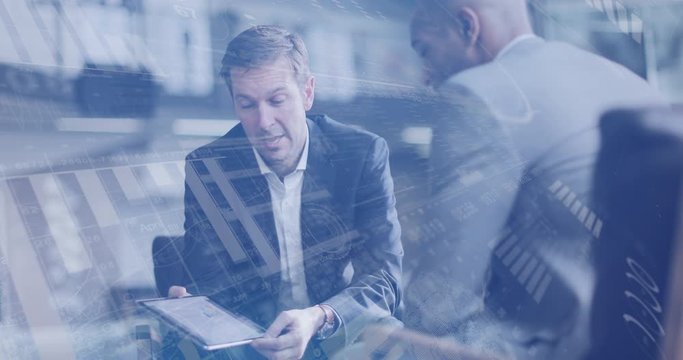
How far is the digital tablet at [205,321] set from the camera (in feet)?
3.65

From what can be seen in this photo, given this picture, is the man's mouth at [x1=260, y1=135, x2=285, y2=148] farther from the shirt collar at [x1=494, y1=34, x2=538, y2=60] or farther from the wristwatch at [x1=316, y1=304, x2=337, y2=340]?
the shirt collar at [x1=494, y1=34, x2=538, y2=60]

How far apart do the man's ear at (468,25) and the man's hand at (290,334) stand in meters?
0.67

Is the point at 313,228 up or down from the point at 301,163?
down

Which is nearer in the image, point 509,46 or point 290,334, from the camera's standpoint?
point 290,334

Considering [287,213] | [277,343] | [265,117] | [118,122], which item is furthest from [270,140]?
[277,343]

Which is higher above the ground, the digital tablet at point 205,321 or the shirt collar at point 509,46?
the shirt collar at point 509,46

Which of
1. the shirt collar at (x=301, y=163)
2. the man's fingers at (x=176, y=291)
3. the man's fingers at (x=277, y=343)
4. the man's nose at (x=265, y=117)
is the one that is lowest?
the man's fingers at (x=277, y=343)

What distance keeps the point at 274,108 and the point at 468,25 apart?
0.47 meters

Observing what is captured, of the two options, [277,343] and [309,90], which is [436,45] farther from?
[277,343]

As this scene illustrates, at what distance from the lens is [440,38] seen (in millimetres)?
1267

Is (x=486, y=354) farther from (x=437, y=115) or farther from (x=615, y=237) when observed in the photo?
(x=437, y=115)

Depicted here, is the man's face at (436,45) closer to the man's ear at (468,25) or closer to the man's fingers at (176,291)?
the man's ear at (468,25)

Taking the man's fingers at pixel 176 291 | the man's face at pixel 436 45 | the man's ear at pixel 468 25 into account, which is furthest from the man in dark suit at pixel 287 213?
the man's ear at pixel 468 25

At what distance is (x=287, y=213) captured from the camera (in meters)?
1.19
